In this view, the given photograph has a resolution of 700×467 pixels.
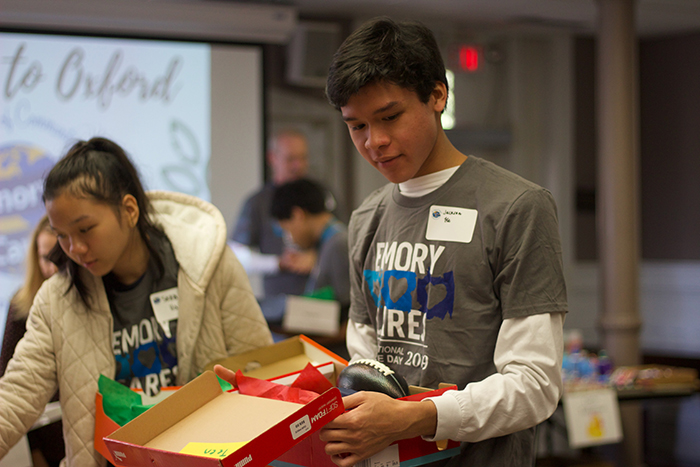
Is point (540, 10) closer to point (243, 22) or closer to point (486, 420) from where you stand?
point (243, 22)

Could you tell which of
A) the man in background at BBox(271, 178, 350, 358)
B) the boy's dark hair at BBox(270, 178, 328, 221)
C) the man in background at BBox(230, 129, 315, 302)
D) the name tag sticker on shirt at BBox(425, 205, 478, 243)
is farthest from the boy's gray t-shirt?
the man in background at BBox(230, 129, 315, 302)

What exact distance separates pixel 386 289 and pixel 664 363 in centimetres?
522

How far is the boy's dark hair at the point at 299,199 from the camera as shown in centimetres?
347

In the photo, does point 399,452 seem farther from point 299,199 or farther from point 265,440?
point 299,199

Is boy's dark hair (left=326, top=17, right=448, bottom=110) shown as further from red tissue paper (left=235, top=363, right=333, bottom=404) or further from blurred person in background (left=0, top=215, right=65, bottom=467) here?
blurred person in background (left=0, top=215, right=65, bottom=467)

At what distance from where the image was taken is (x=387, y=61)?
43.5 inches

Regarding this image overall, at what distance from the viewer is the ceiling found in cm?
479

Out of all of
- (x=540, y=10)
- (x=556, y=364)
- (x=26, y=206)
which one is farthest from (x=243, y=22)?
(x=556, y=364)

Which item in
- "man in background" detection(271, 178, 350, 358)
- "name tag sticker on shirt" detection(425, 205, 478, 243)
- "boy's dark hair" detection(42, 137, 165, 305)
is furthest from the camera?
"man in background" detection(271, 178, 350, 358)

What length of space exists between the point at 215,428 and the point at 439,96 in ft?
2.44

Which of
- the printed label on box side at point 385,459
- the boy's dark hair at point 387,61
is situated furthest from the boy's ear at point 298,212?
the printed label on box side at point 385,459

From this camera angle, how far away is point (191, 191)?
4.52 meters

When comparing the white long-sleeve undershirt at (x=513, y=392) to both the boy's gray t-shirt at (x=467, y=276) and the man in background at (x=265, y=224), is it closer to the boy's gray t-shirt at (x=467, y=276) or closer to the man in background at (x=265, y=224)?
the boy's gray t-shirt at (x=467, y=276)

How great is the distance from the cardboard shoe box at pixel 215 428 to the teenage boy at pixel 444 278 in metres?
0.06
